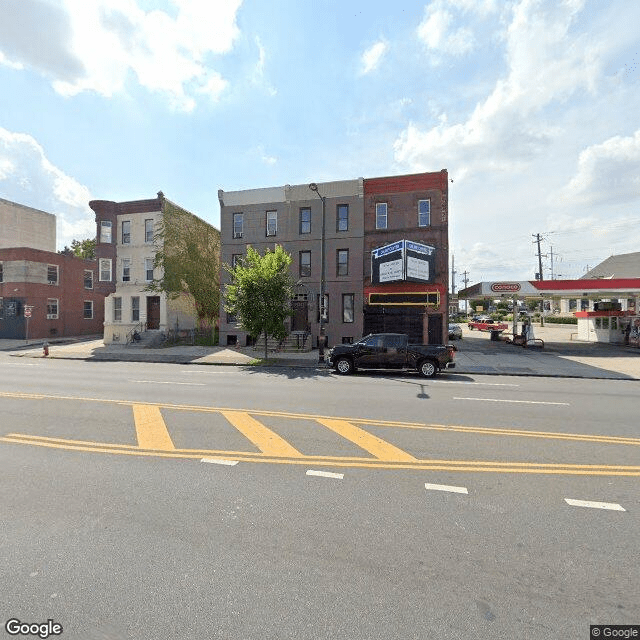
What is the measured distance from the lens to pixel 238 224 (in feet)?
92.9

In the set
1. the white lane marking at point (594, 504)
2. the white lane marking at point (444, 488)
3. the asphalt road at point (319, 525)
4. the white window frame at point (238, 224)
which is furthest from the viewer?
the white window frame at point (238, 224)

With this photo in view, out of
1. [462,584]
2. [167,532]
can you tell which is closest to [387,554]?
[462,584]

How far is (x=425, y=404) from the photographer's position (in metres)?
9.76

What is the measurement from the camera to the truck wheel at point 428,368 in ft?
49.6

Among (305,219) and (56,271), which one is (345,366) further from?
(56,271)

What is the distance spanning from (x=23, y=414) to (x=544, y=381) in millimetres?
16737

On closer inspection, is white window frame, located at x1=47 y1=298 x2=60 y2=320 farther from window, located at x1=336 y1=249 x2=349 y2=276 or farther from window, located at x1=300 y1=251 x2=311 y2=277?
window, located at x1=336 y1=249 x2=349 y2=276

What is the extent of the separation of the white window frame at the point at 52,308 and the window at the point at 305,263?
82.5 feet

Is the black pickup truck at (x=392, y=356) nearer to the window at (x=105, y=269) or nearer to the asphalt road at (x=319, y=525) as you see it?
the asphalt road at (x=319, y=525)

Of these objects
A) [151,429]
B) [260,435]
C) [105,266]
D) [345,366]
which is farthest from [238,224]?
[260,435]

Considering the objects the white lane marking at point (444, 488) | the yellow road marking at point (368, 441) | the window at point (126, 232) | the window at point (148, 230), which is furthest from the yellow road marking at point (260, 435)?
the window at point (126, 232)

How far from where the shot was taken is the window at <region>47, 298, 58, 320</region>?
33.9m

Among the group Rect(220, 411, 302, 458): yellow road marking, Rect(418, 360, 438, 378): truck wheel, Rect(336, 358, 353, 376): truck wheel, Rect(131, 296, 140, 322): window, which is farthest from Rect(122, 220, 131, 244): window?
Rect(220, 411, 302, 458): yellow road marking

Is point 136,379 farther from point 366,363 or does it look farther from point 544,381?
point 544,381
